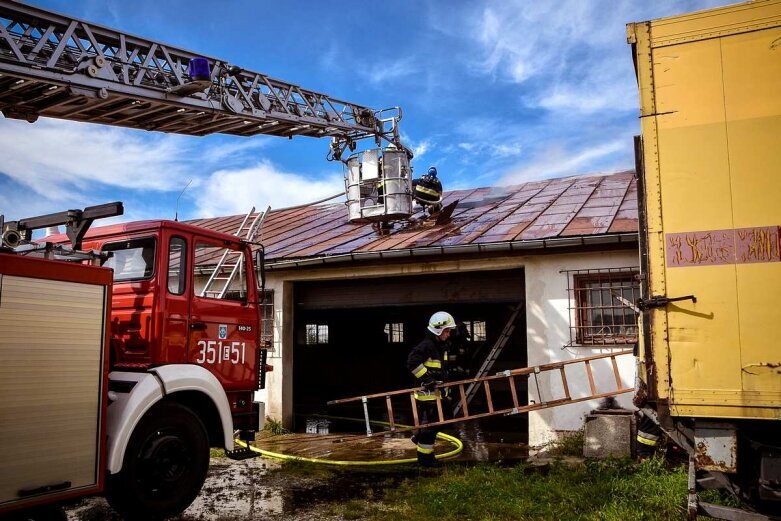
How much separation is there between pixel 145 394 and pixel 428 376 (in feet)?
11.8

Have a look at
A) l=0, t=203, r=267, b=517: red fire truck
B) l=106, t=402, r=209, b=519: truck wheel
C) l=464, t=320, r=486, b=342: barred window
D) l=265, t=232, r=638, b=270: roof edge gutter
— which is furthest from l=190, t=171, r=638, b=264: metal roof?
l=106, t=402, r=209, b=519: truck wheel

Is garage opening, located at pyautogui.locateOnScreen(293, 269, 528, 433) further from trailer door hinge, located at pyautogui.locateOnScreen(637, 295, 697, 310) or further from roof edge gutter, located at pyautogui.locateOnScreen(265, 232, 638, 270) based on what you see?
trailer door hinge, located at pyautogui.locateOnScreen(637, 295, 697, 310)

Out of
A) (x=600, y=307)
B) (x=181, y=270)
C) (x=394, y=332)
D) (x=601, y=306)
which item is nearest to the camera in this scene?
(x=181, y=270)

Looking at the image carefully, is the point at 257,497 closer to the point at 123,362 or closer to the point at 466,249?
the point at 123,362

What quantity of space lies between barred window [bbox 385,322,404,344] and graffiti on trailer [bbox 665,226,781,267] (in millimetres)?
13456

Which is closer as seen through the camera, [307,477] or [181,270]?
[181,270]

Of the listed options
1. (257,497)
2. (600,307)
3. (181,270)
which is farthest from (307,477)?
(600,307)

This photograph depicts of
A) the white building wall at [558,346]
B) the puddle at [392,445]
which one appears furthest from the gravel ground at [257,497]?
the white building wall at [558,346]

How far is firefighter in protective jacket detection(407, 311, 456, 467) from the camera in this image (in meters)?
7.46

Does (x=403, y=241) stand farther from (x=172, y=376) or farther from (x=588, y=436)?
(x=172, y=376)

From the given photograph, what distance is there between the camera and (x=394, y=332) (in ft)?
57.3

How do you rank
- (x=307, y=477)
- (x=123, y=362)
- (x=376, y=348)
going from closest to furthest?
1. (x=123, y=362)
2. (x=307, y=477)
3. (x=376, y=348)

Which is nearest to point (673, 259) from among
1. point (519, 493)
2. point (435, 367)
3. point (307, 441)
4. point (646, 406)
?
point (646, 406)

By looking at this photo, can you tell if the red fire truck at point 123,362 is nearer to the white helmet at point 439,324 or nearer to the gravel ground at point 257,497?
the gravel ground at point 257,497
